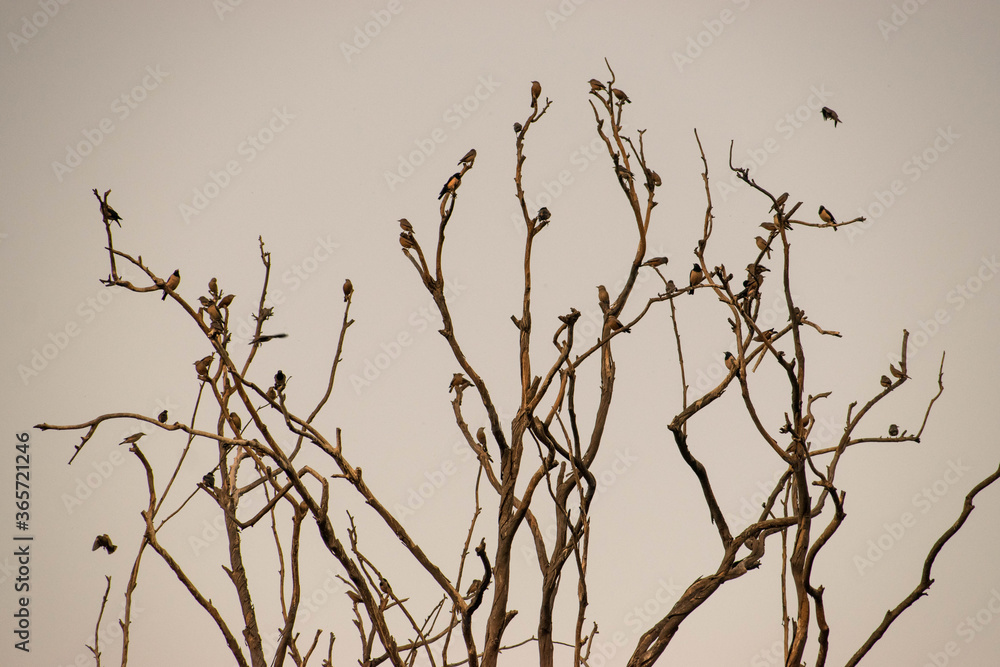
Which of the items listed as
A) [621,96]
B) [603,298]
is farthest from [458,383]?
[621,96]

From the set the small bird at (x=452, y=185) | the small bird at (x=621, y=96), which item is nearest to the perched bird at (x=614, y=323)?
the small bird at (x=452, y=185)

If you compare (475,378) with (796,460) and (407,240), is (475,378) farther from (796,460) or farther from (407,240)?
(796,460)

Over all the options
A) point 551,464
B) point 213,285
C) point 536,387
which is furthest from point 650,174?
point 213,285

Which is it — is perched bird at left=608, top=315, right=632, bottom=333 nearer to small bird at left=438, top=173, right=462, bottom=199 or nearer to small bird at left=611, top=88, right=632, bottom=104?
small bird at left=438, top=173, right=462, bottom=199

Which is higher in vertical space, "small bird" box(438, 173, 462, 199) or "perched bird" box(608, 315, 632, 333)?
"small bird" box(438, 173, 462, 199)

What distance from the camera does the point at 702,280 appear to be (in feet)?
7.41

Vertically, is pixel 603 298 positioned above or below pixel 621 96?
below

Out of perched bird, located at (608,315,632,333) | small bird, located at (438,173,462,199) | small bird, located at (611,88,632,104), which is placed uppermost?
small bird, located at (611,88,632,104)

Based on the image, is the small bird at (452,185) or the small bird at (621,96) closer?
the small bird at (452,185)

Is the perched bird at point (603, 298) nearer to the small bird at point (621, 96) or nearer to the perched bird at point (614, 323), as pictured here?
the perched bird at point (614, 323)

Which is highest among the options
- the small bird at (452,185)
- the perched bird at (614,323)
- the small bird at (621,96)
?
the small bird at (621,96)

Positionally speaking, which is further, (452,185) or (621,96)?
(621,96)

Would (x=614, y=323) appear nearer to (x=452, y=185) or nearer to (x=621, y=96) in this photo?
(x=452, y=185)

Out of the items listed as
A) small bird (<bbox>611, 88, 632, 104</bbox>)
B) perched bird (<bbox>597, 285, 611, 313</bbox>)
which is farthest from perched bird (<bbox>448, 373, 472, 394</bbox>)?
small bird (<bbox>611, 88, 632, 104</bbox>)
